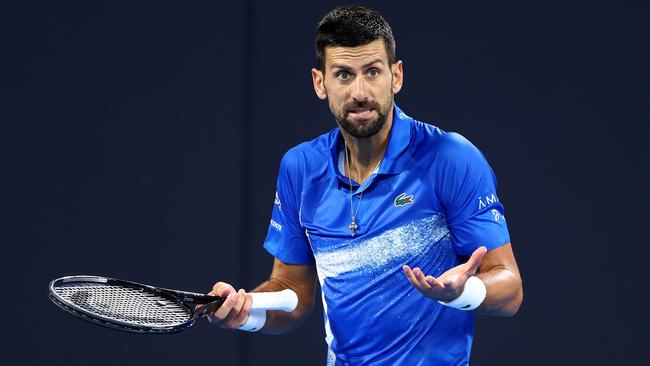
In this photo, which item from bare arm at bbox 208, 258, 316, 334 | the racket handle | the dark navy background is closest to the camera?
the racket handle

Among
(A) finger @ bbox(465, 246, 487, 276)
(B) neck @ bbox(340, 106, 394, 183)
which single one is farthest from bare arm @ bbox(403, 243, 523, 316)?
(B) neck @ bbox(340, 106, 394, 183)

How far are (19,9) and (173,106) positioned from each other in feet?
2.41

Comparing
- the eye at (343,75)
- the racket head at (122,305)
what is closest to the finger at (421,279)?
the racket head at (122,305)

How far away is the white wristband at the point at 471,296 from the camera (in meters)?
2.46

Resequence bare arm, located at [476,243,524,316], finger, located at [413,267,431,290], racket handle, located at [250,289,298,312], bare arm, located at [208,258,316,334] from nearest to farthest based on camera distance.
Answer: finger, located at [413,267,431,290], bare arm, located at [476,243,524,316], racket handle, located at [250,289,298,312], bare arm, located at [208,258,316,334]

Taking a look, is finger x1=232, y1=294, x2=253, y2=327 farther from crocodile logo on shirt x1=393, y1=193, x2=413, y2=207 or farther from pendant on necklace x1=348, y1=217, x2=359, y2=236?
crocodile logo on shirt x1=393, y1=193, x2=413, y2=207

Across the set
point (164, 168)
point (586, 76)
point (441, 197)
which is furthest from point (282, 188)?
point (586, 76)

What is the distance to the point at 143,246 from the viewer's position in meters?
4.34

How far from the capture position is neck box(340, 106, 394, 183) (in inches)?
113

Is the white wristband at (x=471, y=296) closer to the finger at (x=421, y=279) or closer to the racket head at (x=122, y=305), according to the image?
the finger at (x=421, y=279)

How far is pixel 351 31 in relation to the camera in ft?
9.03

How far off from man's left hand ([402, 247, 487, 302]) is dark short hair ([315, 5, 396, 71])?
0.69 meters

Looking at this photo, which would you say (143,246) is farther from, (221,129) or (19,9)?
(19,9)

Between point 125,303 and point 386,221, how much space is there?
28.3 inches
